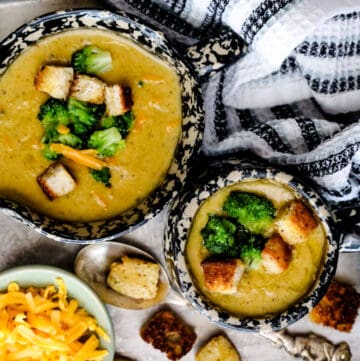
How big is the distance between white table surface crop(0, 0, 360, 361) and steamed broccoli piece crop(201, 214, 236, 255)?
0.36 meters

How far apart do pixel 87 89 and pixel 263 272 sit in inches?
34.1

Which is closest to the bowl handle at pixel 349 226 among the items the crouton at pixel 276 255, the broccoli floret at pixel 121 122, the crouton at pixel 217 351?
the crouton at pixel 276 255

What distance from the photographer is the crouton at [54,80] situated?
2277mm

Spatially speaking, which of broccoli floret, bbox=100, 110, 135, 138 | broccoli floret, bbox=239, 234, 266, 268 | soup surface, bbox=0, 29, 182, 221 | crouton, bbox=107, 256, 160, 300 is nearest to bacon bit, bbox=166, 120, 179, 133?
soup surface, bbox=0, 29, 182, 221

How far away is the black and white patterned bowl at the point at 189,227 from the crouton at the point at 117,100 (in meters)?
0.37

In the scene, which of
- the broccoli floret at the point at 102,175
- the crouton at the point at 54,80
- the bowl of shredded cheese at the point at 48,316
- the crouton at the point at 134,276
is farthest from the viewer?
the crouton at the point at 134,276

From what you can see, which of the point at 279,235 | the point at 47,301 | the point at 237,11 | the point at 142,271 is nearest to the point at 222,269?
the point at 279,235

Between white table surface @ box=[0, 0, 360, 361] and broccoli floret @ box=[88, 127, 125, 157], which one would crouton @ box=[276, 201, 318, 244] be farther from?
broccoli floret @ box=[88, 127, 125, 157]

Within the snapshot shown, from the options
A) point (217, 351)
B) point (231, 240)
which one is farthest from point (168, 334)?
point (231, 240)

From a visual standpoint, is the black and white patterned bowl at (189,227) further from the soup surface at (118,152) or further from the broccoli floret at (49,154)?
the broccoli floret at (49,154)

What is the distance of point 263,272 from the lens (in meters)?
2.51

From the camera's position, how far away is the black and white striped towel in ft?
8.07

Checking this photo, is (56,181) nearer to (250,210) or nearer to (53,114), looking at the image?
(53,114)

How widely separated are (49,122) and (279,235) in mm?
862
